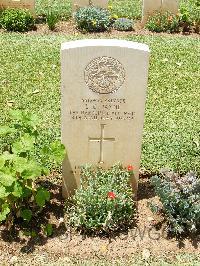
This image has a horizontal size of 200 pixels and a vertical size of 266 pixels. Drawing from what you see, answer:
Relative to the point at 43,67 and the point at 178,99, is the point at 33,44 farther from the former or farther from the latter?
the point at 178,99

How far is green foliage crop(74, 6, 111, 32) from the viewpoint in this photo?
10.6 metres

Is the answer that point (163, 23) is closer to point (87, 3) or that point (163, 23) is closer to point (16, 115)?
point (87, 3)

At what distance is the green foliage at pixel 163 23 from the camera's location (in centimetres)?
1084

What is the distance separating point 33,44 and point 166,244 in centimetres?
599

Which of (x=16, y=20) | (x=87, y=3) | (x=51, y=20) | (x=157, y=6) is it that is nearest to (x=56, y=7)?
(x=87, y=3)

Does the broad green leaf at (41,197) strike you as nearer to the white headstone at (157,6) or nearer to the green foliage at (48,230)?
the green foliage at (48,230)

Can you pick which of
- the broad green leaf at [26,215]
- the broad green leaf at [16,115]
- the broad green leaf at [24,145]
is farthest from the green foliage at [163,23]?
the broad green leaf at [26,215]

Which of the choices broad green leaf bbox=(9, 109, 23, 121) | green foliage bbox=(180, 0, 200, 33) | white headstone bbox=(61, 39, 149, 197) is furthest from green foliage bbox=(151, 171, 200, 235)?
green foliage bbox=(180, 0, 200, 33)

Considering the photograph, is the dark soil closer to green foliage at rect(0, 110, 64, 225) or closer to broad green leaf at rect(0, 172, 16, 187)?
green foliage at rect(0, 110, 64, 225)

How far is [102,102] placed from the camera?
5.03 m

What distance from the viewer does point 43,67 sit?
29.2 feet

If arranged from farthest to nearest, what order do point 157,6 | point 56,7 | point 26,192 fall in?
point 56,7 → point 157,6 → point 26,192

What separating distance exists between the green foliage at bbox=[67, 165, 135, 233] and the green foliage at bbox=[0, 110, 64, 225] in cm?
39

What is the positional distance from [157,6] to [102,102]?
6.55 m
